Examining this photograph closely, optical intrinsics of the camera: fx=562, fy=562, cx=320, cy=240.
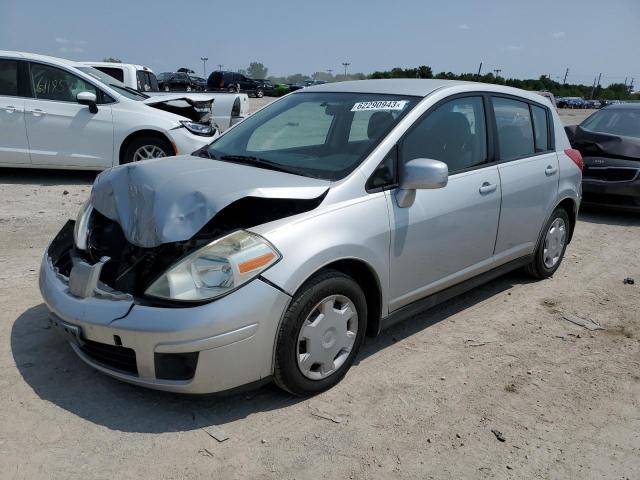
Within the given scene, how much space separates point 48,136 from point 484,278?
627 cm

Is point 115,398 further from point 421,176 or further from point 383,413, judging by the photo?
point 421,176

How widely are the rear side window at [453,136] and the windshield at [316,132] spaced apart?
0.56 feet

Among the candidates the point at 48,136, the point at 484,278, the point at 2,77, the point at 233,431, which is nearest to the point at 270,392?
the point at 233,431

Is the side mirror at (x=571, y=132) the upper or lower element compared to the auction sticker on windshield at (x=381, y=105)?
lower

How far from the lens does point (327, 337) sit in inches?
119

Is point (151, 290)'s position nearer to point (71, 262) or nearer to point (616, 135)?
point (71, 262)

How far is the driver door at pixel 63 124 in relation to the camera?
7660mm

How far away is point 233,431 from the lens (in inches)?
108

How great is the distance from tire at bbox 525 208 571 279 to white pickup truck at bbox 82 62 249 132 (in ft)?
15.9

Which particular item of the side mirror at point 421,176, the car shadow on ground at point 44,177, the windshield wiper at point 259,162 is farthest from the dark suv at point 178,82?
the side mirror at point 421,176

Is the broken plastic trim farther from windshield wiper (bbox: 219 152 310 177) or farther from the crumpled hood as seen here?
windshield wiper (bbox: 219 152 310 177)

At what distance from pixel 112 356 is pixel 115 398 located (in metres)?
0.27

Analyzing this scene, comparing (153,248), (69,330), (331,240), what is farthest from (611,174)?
(69,330)

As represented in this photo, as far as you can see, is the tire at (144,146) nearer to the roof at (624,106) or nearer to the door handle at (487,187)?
the door handle at (487,187)
